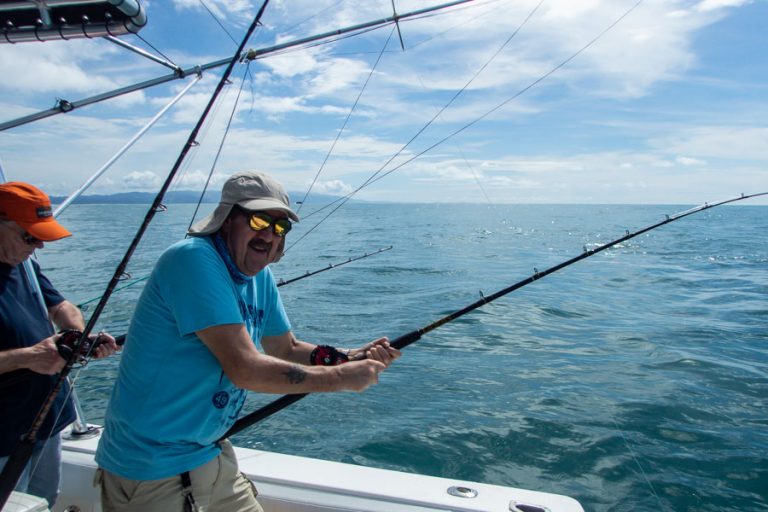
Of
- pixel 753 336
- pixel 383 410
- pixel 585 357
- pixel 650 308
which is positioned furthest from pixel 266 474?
pixel 650 308

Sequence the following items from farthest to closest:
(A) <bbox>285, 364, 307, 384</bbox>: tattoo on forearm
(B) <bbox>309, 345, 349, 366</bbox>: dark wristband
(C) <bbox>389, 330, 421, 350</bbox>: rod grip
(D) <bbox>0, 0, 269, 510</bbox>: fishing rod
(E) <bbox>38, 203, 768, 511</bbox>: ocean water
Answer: (E) <bbox>38, 203, 768, 511</bbox>: ocean water → (C) <bbox>389, 330, 421, 350</bbox>: rod grip → (B) <bbox>309, 345, 349, 366</bbox>: dark wristband → (D) <bbox>0, 0, 269, 510</bbox>: fishing rod → (A) <bbox>285, 364, 307, 384</bbox>: tattoo on forearm

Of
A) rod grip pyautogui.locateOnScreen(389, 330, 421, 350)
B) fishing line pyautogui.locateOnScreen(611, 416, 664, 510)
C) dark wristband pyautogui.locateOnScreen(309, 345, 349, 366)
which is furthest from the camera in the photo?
fishing line pyautogui.locateOnScreen(611, 416, 664, 510)

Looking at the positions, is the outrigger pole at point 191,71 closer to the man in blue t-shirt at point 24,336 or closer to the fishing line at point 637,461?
the man in blue t-shirt at point 24,336

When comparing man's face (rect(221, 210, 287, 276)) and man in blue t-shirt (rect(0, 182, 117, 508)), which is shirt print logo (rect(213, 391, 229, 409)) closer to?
man's face (rect(221, 210, 287, 276))

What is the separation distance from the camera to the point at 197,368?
1.62 m

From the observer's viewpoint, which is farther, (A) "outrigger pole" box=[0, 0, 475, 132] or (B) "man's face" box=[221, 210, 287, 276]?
(A) "outrigger pole" box=[0, 0, 475, 132]

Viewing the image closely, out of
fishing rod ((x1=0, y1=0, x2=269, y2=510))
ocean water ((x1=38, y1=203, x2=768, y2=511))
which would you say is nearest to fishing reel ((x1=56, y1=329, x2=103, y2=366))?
fishing rod ((x1=0, y1=0, x2=269, y2=510))

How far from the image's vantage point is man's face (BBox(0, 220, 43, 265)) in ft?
6.90

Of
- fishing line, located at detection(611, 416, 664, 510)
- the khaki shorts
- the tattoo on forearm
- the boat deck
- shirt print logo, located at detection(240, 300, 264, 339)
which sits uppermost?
shirt print logo, located at detection(240, 300, 264, 339)

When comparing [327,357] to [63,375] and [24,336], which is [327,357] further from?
[24,336]

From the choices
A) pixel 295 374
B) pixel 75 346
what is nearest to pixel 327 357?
pixel 295 374

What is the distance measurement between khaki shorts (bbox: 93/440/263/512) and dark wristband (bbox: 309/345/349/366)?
1.68 ft

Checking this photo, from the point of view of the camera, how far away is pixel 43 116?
290 centimetres

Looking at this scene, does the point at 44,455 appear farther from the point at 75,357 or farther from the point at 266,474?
the point at 266,474
